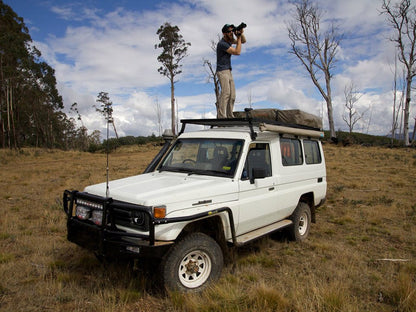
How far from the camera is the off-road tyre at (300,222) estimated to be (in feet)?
18.1

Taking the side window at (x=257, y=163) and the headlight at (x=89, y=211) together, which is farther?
the side window at (x=257, y=163)

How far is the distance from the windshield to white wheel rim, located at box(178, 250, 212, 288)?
1.14m

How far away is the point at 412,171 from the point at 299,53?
68.1 ft

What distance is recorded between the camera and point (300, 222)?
19.5ft

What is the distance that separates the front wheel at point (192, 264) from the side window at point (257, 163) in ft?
3.67

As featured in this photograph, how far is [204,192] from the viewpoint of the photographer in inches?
Answer: 147

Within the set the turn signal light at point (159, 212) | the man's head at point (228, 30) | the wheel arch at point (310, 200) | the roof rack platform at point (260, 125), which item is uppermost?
the man's head at point (228, 30)

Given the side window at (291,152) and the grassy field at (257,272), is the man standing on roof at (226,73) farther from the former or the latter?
the grassy field at (257,272)

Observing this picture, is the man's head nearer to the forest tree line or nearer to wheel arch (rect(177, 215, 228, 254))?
wheel arch (rect(177, 215, 228, 254))

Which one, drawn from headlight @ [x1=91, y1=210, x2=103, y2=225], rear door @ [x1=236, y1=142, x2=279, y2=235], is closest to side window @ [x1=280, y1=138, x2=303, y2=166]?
rear door @ [x1=236, y1=142, x2=279, y2=235]

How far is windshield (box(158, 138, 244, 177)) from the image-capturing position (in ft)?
14.3

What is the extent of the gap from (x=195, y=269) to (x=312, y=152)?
374 centimetres

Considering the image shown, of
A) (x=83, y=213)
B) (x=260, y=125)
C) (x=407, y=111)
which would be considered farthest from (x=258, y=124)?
(x=407, y=111)

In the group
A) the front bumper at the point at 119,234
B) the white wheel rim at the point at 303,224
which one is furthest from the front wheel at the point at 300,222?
the front bumper at the point at 119,234
